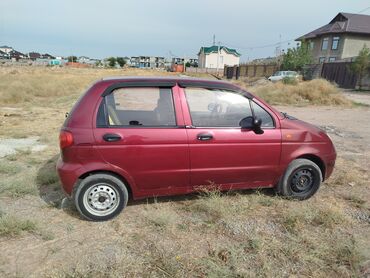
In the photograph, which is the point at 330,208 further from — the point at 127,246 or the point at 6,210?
the point at 6,210

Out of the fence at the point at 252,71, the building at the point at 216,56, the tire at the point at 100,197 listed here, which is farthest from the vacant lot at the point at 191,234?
the building at the point at 216,56

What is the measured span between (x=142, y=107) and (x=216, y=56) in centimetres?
8375

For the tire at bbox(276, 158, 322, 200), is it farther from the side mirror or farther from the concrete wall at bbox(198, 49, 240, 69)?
the concrete wall at bbox(198, 49, 240, 69)

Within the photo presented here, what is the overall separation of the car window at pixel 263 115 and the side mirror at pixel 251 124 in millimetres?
128

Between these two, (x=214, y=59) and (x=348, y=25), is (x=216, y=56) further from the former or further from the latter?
(x=348, y=25)

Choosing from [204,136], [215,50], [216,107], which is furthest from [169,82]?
[215,50]

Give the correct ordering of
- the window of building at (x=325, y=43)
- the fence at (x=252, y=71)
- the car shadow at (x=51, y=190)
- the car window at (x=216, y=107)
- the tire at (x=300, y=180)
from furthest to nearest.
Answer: the fence at (x=252, y=71) → the window of building at (x=325, y=43) → the tire at (x=300, y=180) → the car shadow at (x=51, y=190) → the car window at (x=216, y=107)

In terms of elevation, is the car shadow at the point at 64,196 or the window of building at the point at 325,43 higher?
the window of building at the point at 325,43

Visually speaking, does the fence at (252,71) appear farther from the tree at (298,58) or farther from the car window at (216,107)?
the car window at (216,107)

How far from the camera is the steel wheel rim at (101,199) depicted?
146 inches

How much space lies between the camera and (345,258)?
10.1 ft

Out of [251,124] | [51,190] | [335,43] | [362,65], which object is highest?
[335,43]

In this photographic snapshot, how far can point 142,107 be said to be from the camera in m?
3.86

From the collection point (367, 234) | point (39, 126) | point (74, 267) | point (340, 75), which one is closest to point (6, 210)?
point (74, 267)
